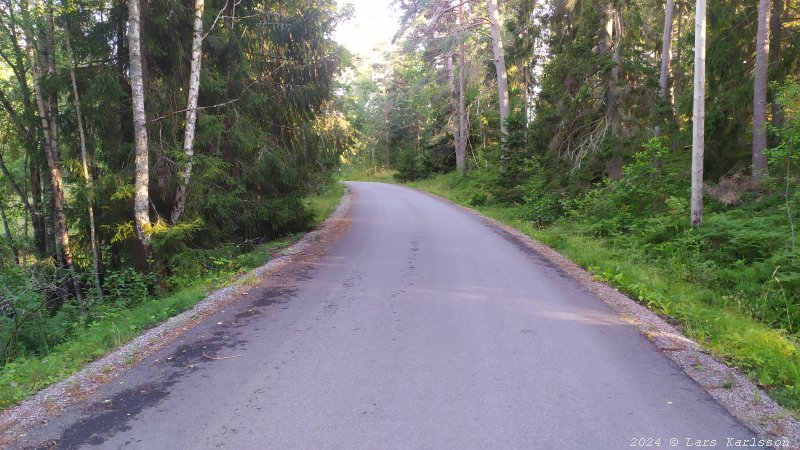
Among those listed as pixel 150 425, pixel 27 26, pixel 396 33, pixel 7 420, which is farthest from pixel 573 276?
pixel 396 33

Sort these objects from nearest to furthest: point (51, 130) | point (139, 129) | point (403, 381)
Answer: point (403, 381)
point (139, 129)
point (51, 130)

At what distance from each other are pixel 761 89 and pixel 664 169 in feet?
9.79

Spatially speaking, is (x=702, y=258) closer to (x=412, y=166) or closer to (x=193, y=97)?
(x=193, y=97)

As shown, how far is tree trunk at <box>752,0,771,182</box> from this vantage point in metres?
11.1

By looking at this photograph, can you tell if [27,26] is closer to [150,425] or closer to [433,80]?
[150,425]

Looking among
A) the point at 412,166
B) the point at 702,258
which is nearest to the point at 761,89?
the point at 702,258

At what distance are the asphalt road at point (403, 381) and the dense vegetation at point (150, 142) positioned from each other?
2.36m

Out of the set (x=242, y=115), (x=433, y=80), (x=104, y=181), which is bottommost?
(x=104, y=181)

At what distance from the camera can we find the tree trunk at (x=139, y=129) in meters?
8.96

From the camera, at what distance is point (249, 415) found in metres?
3.78

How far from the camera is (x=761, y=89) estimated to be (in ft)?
38.0

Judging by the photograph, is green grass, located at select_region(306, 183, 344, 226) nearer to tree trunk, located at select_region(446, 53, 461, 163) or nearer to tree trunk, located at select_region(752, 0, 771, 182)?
tree trunk, located at select_region(446, 53, 461, 163)

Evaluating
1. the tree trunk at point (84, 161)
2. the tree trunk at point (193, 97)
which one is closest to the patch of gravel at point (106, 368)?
the tree trunk at point (193, 97)

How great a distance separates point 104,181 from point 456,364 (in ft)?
25.7
